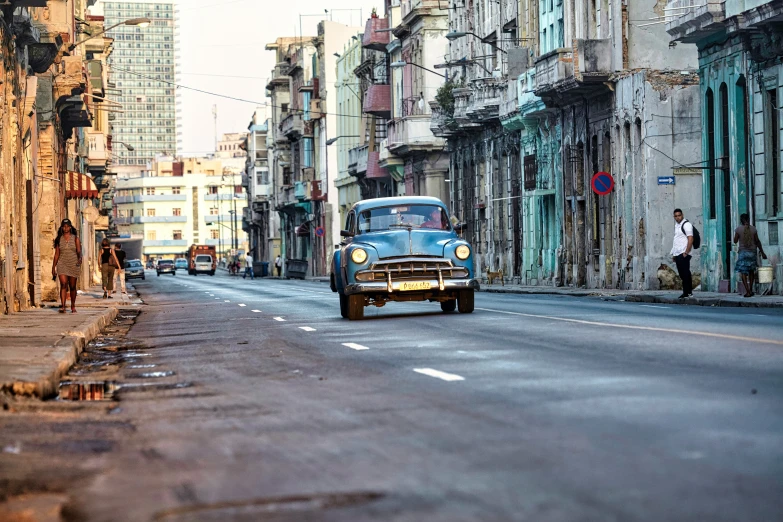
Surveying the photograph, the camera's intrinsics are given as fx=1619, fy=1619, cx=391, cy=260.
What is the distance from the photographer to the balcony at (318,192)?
10901 centimetres

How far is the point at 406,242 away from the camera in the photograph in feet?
84.1

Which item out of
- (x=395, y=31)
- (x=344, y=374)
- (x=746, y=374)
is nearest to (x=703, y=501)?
(x=746, y=374)

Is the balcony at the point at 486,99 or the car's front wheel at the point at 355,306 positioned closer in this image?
the car's front wheel at the point at 355,306

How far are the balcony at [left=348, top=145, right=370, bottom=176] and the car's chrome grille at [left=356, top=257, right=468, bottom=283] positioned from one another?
6344 cm

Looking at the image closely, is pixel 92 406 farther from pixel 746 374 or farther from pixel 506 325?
pixel 506 325

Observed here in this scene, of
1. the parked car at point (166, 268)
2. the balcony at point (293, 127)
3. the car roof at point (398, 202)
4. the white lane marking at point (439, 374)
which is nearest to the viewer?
the white lane marking at point (439, 374)

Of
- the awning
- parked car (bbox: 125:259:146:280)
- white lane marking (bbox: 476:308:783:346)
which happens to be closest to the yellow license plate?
white lane marking (bbox: 476:308:783:346)

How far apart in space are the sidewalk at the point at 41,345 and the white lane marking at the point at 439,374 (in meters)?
3.18

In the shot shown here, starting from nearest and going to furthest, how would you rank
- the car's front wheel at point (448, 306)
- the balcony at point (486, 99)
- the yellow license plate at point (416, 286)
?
the yellow license plate at point (416, 286) < the car's front wheel at point (448, 306) < the balcony at point (486, 99)

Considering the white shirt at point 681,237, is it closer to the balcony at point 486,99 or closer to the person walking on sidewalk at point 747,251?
the person walking on sidewalk at point 747,251

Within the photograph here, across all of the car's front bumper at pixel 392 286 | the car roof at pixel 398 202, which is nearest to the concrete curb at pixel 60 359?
the car's front bumper at pixel 392 286

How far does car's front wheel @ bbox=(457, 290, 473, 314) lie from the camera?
25.9 m

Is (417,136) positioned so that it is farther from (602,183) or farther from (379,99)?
(602,183)

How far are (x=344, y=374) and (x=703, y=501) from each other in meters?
7.80
